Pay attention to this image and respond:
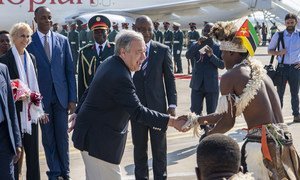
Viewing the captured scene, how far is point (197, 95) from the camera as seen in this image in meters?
9.52

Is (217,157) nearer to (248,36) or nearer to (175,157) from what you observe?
(248,36)

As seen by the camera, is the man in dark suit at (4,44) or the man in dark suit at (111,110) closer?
the man in dark suit at (111,110)

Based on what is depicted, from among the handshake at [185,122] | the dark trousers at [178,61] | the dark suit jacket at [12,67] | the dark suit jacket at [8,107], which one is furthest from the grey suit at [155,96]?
the dark trousers at [178,61]

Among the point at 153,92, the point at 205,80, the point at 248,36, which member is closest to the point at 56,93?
the point at 153,92

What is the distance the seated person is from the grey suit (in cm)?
374

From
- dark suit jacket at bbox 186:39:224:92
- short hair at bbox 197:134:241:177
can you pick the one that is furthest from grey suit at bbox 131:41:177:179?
short hair at bbox 197:134:241:177

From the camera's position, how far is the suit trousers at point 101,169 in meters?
4.79

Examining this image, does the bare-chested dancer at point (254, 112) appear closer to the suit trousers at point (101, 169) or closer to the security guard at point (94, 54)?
the suit trousers at point (101, 169)

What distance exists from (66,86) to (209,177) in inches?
173

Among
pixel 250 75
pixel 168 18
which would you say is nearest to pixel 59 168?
pixel 250 75

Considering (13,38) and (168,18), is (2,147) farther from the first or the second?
(168,18)

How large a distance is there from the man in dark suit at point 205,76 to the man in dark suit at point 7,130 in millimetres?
4614

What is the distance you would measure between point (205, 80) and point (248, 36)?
4.68m

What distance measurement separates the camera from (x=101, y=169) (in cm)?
480
